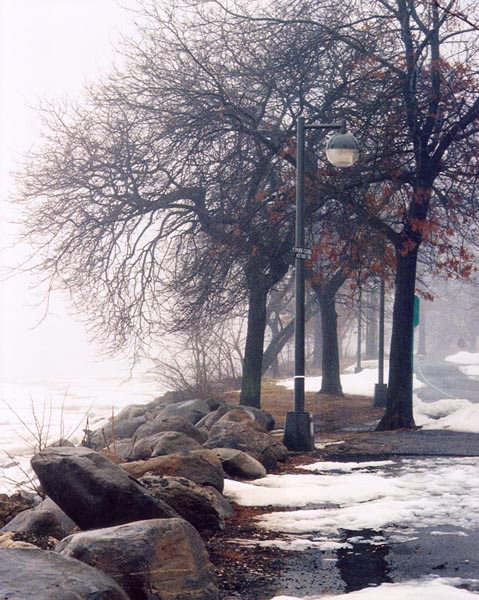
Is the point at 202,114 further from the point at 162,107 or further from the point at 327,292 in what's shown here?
the point at 327,292

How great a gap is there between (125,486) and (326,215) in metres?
11.7

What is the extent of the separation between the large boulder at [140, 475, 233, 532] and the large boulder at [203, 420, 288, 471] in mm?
4185

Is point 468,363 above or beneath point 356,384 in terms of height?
above

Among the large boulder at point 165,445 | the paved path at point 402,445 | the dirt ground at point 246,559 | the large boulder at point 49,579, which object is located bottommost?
the dirt ground at point 246,559

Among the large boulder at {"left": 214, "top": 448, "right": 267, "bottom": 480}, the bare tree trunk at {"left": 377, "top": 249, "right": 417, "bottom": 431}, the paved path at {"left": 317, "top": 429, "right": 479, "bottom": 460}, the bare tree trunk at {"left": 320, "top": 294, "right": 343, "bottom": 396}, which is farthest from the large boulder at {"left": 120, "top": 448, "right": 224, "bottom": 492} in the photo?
the bare tree trunk at {"left": 320, "top": 294, "right": 343, "bottom": 396}

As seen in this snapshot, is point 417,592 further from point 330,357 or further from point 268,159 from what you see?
point 330,357

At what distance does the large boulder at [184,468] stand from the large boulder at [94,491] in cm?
184

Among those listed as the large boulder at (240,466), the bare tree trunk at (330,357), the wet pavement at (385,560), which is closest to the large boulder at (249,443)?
the large boulder at (240,466)

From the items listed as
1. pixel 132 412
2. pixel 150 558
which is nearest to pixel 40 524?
pixel 150 558

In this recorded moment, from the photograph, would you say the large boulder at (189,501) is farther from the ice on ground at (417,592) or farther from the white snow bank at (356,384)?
the white snow bank at (356,384)

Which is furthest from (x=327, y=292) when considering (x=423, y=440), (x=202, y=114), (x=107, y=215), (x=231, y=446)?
(x=231, y=446)

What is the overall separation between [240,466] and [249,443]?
135cm

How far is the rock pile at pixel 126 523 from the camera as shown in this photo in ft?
18.2

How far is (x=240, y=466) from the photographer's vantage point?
12.4 meters
